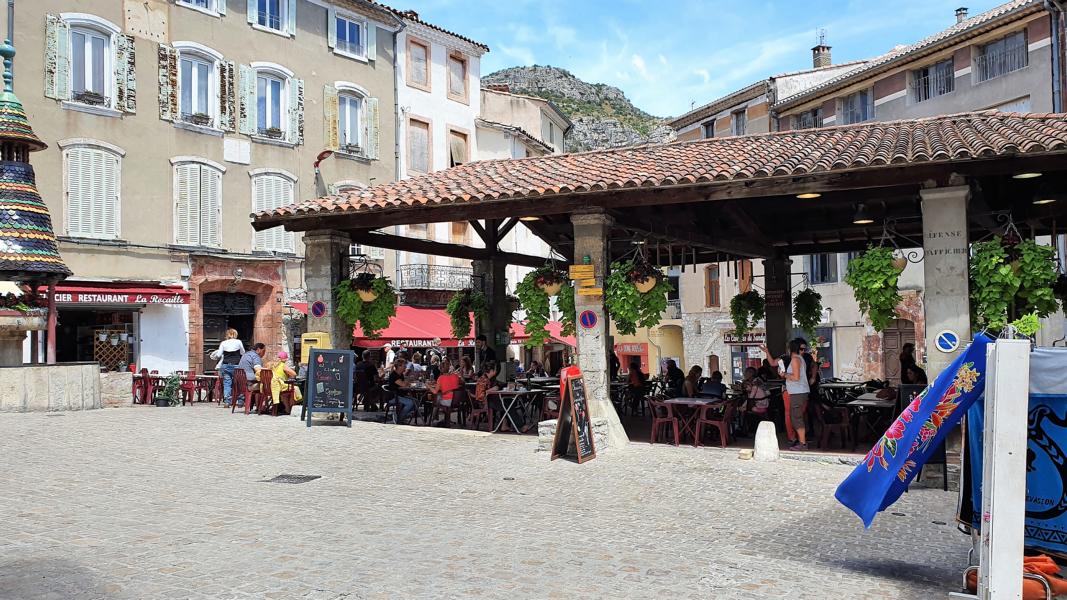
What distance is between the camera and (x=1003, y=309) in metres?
8.84

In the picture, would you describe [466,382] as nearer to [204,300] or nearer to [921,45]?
[204,300]

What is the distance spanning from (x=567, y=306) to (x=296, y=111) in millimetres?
15588

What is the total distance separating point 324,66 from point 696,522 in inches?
838

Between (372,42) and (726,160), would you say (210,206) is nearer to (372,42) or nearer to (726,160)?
(372,42)

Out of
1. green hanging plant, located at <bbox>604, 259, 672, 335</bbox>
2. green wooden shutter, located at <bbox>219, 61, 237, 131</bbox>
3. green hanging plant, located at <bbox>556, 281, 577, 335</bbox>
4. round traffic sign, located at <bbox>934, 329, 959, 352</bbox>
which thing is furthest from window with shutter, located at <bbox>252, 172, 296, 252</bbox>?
round traffic sign, located at <bbox>934, 329, 959, 352</bbox>

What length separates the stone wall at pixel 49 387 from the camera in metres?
13.8


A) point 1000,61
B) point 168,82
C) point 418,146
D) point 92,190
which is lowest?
point 92,190

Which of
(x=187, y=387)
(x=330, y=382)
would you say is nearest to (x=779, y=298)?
(x=330, y=382)

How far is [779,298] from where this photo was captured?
55.6 ft

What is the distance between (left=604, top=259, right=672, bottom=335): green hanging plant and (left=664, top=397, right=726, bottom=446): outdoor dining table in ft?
3.53

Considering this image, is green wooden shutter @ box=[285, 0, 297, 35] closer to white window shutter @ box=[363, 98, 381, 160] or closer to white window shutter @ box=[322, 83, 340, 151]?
white window shutter @ box=[322, 83, 340, 151]

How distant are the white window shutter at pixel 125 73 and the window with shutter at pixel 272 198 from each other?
3551 millimetres

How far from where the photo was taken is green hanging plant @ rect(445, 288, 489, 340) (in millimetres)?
16531

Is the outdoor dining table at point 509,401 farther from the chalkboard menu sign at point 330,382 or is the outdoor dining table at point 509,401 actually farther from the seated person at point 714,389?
the seated person at point 714,389
